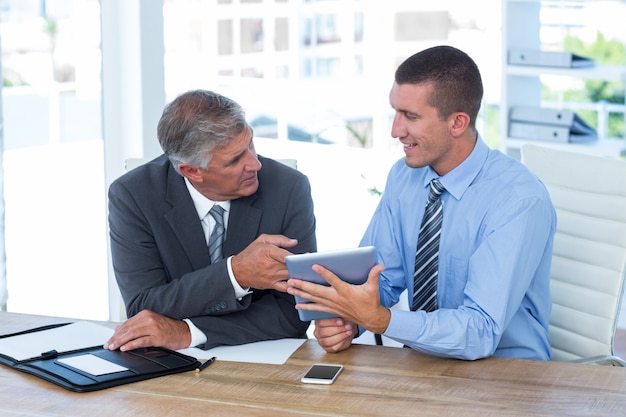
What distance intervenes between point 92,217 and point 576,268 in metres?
2.30

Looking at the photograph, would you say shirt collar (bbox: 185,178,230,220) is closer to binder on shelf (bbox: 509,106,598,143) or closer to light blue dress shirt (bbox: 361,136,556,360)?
light blue dress shirt (bbox: 361,136,556,360)

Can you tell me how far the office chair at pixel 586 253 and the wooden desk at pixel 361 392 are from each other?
0.49 meters

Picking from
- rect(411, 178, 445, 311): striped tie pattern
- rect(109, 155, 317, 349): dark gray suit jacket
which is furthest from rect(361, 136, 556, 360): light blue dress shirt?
rect(109, 155, 317, 349): dark gray suit jacket

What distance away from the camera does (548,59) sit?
420 centimetres

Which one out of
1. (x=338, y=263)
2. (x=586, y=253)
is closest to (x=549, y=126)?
(x=586, y=253)

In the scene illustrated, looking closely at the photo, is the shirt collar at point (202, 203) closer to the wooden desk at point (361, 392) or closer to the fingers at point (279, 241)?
the fingers at point (279, 241)

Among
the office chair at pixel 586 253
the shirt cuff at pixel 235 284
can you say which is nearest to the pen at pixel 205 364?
the shirt cuff at pixel 235 284

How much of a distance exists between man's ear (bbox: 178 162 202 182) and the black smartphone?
0.64m

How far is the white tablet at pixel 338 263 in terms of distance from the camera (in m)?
2.06

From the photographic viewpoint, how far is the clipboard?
6.59 feet

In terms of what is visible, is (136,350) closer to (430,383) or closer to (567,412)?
(430,383)

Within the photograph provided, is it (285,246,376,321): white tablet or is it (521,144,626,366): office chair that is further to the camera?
(521,144,626,366): office chair

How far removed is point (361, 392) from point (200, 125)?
83cm

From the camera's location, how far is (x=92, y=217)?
4.14 metres
